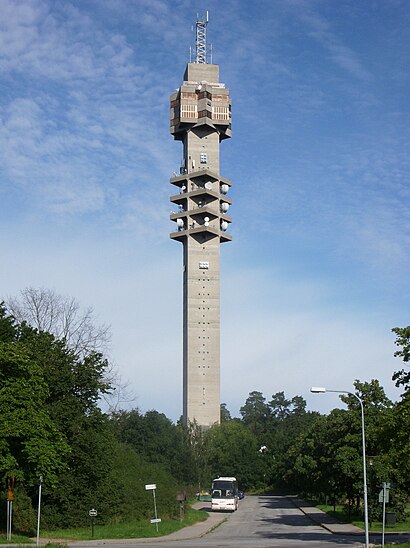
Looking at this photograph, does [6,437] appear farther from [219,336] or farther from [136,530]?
[219,336]

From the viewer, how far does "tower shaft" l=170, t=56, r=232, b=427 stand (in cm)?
9888

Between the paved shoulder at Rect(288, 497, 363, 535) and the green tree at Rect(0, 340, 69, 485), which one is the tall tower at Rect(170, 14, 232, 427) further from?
the green tree at Rect(0, 340, 69, 485)

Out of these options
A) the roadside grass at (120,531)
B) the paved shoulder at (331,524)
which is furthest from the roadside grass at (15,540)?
the paved shoulder at (331,524)

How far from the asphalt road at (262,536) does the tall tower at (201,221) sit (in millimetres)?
43307

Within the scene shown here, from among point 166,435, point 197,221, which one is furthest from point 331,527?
point 197,221

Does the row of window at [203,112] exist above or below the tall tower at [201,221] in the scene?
above

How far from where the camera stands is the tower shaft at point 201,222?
9888 centimetres

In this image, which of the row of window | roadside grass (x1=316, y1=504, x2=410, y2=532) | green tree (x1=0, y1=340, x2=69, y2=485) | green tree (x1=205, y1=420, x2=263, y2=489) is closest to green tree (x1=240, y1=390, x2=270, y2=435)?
green tree (x1=205, y1=420, x2=263, y2=489)

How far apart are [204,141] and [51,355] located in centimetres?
7107

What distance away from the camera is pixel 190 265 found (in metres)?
103

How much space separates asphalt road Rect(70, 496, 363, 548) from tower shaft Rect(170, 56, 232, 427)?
4316 cm

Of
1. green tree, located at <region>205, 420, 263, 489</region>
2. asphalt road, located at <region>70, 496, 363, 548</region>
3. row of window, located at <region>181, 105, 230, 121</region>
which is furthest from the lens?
row of window, located at <region>181, 105, 230, 121</region>

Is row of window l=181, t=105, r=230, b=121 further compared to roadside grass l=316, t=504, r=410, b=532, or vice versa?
row of window l=181, t=105, r=230, b=121

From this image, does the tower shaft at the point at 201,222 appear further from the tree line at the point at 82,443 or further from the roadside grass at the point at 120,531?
the roadside grass at the point at 120,531
